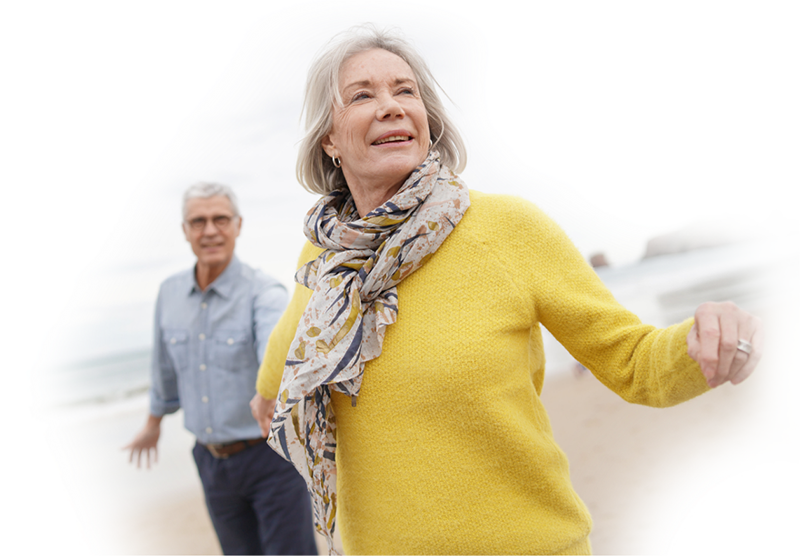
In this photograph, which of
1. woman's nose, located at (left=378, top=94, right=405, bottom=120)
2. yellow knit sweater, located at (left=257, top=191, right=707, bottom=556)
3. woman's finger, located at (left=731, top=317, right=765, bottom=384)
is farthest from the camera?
woman's nose, located at (left=378, top=94, right=405, bottom=120)

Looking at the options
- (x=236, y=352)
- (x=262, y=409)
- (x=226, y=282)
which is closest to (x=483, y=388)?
(x=262, y=409)

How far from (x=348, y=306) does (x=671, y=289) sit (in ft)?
8.57

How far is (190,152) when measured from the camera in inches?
85.0

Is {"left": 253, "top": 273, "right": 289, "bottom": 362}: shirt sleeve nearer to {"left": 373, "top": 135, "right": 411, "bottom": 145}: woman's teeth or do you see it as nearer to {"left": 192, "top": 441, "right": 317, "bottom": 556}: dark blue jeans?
{"left": 192, "top": 441, "right": 317, "bottom": 556}: dark blue jeans

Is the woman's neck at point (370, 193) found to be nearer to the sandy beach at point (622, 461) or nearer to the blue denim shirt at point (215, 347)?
the sandy beach at point (622, 461)

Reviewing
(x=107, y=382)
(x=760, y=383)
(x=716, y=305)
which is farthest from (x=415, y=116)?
(x=107, y=382)

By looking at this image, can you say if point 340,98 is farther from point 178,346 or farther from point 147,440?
point 147,440

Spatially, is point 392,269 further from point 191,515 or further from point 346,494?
point 191,515

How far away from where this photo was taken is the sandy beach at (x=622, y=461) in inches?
63.5

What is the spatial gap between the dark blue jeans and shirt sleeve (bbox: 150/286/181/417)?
35 centimetres

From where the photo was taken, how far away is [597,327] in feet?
2.85

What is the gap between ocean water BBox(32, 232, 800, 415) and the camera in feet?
5.96

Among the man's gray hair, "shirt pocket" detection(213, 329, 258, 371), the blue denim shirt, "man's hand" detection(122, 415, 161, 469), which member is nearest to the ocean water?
"man's hand" detection(122, 415, 161, 469)

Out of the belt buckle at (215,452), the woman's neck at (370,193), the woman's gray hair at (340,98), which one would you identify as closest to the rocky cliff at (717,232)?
the woman's gray hair at (340,98)
